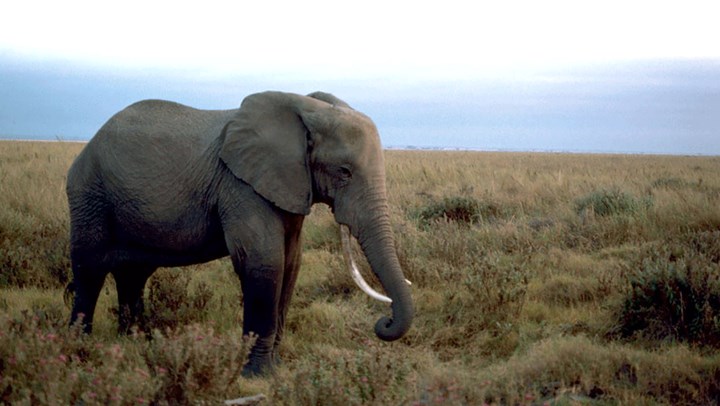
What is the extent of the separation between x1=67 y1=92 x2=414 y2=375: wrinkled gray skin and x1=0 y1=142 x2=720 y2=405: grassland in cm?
50

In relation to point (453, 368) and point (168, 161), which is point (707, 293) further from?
point (168, 161)

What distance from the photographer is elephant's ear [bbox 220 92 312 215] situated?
5383 mm

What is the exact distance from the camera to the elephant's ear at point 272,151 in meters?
5.38

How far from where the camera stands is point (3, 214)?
9711mm

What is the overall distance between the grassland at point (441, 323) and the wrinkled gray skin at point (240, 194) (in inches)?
19.6

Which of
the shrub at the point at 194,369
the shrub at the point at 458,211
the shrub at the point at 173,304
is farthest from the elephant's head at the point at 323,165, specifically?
the shrub at the point at 458,211

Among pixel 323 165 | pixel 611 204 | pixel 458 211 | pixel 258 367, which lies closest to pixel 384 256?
pixel 323 165

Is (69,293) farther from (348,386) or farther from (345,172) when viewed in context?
(348,386)

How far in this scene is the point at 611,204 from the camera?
11.8 m

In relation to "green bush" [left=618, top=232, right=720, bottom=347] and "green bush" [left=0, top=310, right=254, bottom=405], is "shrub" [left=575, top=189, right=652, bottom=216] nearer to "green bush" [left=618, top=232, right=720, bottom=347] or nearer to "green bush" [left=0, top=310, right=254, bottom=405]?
"green bush" [left=618, top=232, right=720, bottom=347]

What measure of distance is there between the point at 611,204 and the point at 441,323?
20.2 ft

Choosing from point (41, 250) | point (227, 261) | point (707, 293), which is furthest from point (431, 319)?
point (41, 250)

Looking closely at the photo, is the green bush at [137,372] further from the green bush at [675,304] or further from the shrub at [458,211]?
the shrub at [458,211]

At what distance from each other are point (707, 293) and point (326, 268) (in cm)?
427
